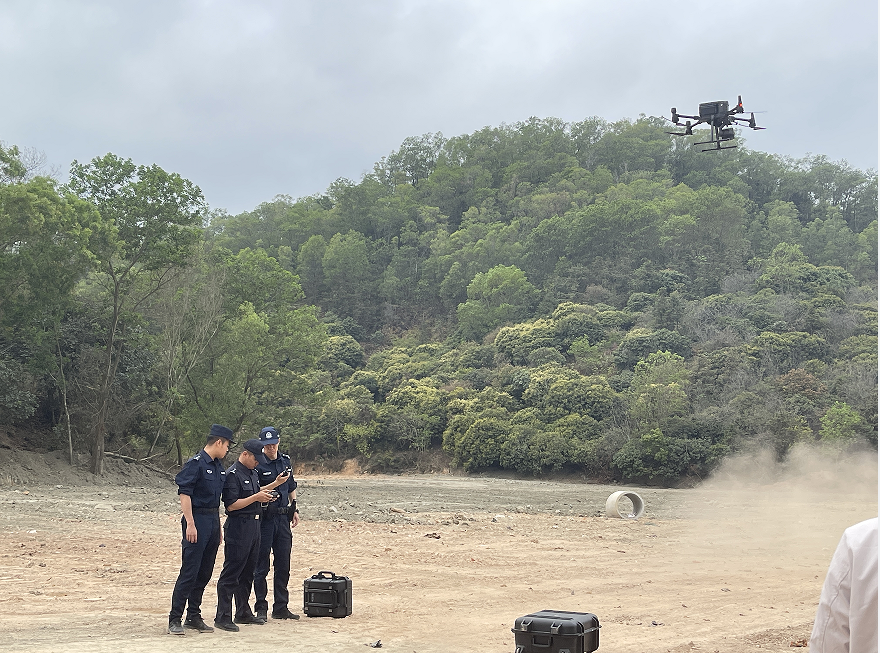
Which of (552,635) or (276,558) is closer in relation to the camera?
(552,635)

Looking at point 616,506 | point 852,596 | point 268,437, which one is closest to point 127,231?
point 616,506

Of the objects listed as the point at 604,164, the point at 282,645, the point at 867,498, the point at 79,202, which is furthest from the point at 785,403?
the point at 604,164

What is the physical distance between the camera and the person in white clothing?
1.66 meters

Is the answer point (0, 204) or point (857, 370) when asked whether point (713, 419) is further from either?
point (0, 204)

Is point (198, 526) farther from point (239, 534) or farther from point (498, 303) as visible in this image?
point (498, 303)

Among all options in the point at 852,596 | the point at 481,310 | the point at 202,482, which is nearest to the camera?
the point at 852,596

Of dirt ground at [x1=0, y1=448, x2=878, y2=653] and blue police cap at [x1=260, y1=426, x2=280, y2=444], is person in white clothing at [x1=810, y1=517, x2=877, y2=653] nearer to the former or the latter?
dirt ground at [x1=0, y1=448, x2=878, y2=653]

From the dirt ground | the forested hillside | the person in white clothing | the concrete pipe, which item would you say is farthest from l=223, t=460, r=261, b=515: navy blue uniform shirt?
the forested hillside

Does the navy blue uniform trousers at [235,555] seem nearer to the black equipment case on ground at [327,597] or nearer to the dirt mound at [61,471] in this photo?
the black equipment case on ground at [327,597]

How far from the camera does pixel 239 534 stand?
26.8 ft

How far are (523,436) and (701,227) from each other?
37595mm

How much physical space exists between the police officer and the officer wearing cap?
1.01ft

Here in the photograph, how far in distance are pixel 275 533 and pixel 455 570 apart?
4.75 m

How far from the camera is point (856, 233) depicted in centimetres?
8475
